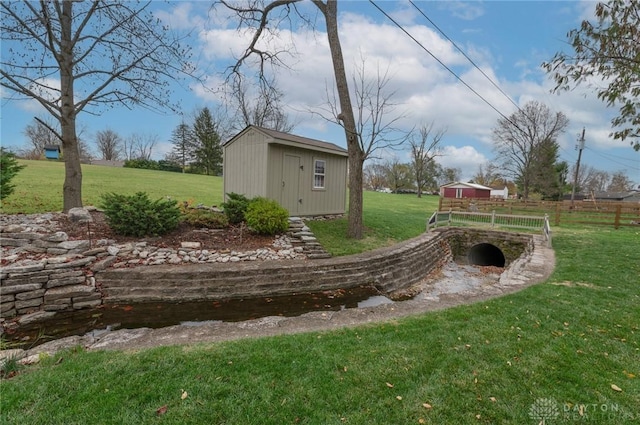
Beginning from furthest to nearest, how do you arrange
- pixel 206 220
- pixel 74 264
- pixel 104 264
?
pixel 206 220 → pixel 104 264 → pixel 74 264

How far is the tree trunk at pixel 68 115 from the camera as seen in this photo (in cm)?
701

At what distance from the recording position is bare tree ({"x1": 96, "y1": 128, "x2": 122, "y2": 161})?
157 feet

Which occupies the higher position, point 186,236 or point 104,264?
point 186,236

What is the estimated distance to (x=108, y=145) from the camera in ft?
157

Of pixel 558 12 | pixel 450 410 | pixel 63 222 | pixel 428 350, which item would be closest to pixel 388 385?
pixel 450 410

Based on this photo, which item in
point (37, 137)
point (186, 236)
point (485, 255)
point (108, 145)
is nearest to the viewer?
point (186, 236)

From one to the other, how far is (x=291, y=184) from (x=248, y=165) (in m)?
1.52

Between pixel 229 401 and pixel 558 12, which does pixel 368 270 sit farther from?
pixel 558 12

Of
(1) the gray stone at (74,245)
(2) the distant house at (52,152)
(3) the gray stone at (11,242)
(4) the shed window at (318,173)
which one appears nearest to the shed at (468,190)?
(4) the shed window at (318,173)

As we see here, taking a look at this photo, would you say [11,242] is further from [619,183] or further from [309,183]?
[619,183]

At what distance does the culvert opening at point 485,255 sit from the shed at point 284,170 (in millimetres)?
6217

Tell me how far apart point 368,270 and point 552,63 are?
17.1 ft

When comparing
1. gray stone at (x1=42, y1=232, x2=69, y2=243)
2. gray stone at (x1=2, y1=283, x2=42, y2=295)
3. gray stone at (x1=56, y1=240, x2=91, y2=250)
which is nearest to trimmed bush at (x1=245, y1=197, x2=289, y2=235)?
gray stone at (x1=56, y1=240, x2=91, y2=250)

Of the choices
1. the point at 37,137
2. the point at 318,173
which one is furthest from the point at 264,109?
the point at 37,137
